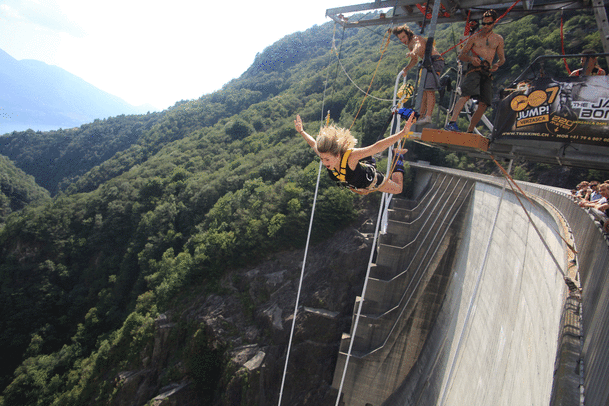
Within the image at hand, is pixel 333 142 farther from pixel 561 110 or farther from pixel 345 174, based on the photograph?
pixel 561 110

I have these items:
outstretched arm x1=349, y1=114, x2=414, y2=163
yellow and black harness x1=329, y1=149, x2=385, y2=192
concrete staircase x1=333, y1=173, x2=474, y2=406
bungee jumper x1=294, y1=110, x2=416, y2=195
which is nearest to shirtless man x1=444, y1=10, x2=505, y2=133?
bungee jumper x1=294, y1=110, x2=416, y2=195

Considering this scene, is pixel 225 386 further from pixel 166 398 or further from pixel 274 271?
pixel 274 271

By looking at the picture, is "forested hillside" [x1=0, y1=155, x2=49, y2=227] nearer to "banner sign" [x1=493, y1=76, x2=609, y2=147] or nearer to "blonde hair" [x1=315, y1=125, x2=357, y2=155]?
"blonde hair" [x1=315, y1=125, x2=357, y2=155]

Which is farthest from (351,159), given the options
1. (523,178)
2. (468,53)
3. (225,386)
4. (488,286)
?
(523,178)

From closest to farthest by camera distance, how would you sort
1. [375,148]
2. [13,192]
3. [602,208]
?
[602,208], [375,148], [13,192]

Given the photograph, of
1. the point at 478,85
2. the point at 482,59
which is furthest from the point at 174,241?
the point at 482,59

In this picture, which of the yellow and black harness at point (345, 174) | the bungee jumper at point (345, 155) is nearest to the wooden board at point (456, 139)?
the bungee jumper at point (345, 155)

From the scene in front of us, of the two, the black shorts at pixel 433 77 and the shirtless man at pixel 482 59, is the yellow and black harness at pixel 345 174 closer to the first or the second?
the black shorts at pixel 433 77
